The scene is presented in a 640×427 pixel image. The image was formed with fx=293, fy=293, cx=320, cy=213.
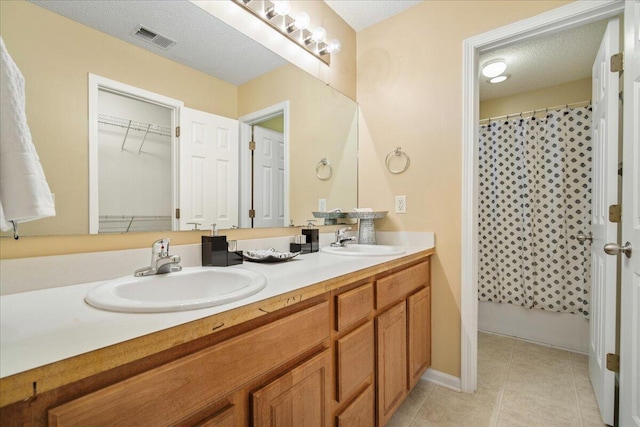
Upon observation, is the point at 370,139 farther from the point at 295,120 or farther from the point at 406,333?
the point at 406,333

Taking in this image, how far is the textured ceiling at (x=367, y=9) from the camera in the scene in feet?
6.29

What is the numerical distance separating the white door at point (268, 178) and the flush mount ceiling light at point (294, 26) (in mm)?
585

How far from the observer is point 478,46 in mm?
1717

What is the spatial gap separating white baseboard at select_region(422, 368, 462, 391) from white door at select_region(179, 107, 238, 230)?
1514 mm

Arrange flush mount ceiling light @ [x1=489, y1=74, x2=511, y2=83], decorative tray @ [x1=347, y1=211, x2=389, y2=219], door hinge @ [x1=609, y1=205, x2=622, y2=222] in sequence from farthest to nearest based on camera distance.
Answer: flush mount ceiling light @ [x1=489, y1=74, x2=511, y2=83] < decorative tray @ [x1=347, y1=211, x2=389, y2=219] < door hinge @ [x1=609, y1=205, x2=622, y2=222]

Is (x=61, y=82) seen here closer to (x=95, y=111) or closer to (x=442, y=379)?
(x=95, y=111)

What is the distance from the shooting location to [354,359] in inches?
42.5

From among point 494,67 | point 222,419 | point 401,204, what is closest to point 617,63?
point 494,67

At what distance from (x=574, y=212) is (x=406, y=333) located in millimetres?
1867

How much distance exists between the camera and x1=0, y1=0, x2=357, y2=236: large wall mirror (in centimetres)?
85

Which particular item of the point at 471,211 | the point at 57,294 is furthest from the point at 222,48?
the point at 471,211

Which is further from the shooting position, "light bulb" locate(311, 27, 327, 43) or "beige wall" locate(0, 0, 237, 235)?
"light bulb" locate(311, 27, 327, 43)

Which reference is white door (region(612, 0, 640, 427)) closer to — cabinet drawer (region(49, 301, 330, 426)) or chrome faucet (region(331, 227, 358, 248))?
chrome faucet (region(331, 227, 358, 248))

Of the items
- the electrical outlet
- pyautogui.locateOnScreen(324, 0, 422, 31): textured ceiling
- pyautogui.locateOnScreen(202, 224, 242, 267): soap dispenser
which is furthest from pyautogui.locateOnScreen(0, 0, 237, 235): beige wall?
the electrical outlet
